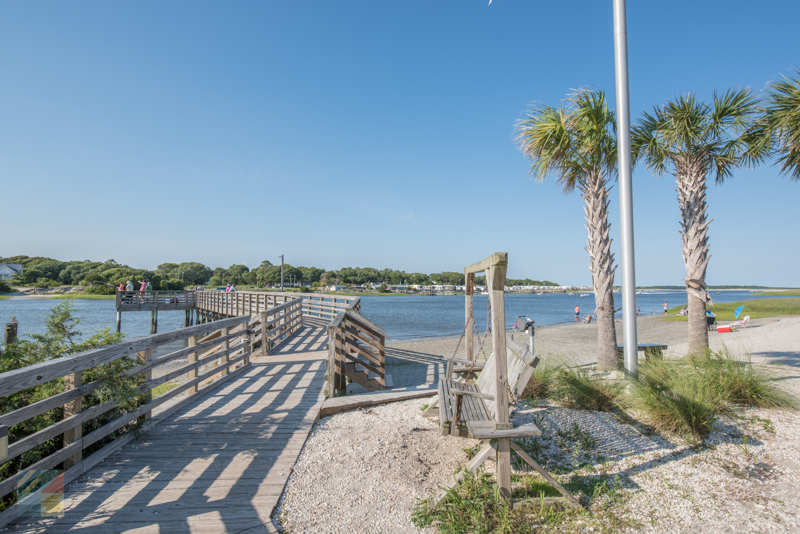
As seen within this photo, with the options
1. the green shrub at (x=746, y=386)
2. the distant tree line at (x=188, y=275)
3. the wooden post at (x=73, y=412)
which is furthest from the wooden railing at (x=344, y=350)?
the distant tree line at (x=188, y=275)

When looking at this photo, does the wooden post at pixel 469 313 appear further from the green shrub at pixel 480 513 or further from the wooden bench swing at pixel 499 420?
the green shrub at pixel 480 513

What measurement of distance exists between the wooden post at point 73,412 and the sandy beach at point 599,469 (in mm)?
1776

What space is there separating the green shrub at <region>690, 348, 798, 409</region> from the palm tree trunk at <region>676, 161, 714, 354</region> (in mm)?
1917

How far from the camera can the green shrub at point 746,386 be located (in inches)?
184

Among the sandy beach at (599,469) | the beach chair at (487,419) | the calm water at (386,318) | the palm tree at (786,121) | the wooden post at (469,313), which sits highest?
the palm tree at (786,121)

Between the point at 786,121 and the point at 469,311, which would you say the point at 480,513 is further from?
the point at 786,121

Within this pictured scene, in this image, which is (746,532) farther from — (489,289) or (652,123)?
(652,123)

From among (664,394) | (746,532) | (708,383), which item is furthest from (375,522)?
(708,383)

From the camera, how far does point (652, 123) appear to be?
7781mm

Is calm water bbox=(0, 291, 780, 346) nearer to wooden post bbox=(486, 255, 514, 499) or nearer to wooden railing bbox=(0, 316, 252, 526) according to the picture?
wooden railing bbox=(0, 316, 252, 526)

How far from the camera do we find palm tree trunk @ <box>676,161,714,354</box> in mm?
6996

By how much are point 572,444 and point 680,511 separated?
1087mm

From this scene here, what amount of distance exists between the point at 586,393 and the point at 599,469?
4.51 ft

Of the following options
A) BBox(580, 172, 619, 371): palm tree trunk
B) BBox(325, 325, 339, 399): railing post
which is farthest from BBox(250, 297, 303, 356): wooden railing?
BBox(580, 172, 619, 371): palm tree trunk
